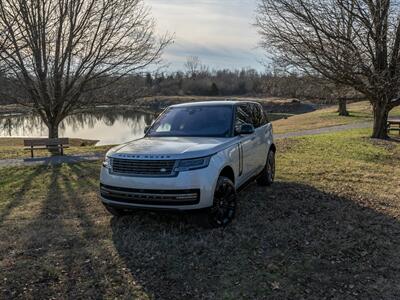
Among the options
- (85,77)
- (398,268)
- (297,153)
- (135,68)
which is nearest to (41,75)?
(85,77)


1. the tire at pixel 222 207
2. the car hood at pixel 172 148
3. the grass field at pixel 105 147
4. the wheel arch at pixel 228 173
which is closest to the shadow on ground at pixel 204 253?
the tire at pixel 222 207

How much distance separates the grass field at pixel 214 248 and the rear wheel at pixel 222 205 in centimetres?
16

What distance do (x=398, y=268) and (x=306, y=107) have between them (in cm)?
7103

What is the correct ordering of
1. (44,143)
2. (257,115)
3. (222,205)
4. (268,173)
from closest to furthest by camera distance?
(222,205)
(257,115)
(268,173)
(44,143)

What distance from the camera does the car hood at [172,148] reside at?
17.4 ft

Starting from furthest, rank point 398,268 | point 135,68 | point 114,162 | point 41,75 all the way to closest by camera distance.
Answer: point 135,68, point 41,75, point 114,162, point 398,268

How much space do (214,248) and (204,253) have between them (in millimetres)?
193

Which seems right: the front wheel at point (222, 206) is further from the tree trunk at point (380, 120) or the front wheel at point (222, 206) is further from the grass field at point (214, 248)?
the tree trunk at point (380, 120)

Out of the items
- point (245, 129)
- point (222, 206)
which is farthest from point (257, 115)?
point (222, 206)

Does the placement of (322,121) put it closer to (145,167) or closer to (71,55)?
(71,55)

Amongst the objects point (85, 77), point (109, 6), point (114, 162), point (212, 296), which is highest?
point (109, 6)

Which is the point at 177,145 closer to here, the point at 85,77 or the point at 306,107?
the point at 85,77

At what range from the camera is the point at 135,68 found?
17422 millimetres

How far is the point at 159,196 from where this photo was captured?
519 centimetres
